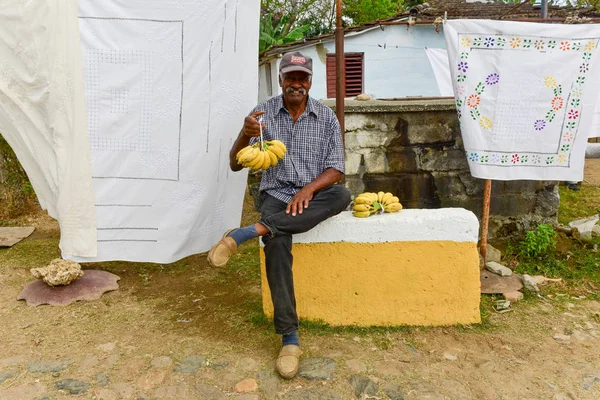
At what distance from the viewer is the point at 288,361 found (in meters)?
2.65

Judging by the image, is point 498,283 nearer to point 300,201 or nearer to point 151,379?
point 300,201

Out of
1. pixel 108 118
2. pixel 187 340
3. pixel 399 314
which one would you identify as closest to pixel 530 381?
pixel 399 314

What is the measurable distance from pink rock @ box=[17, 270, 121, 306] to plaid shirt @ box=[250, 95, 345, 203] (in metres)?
1.73

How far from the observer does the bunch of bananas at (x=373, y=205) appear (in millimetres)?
3145

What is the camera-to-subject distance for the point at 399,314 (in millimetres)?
3166

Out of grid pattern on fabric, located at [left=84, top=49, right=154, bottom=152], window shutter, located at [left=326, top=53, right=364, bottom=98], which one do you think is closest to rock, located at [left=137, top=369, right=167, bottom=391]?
grid pattern on fabric, located at [left=84, top=49, right=154, bottom=152]

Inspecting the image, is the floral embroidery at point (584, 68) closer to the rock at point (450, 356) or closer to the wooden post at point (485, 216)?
the wooden post at point (485, 216)

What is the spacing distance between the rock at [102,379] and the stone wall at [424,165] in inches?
98.2

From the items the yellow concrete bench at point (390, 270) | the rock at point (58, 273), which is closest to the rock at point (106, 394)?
the yellow concrete bench at point (390, 270)

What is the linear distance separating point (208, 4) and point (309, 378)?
100 inches

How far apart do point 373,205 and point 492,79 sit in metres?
1.52

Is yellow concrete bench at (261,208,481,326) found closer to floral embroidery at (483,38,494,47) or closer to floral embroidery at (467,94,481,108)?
→ floral embroidery at (467,94,481,108)

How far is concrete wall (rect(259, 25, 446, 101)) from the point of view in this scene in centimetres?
1227

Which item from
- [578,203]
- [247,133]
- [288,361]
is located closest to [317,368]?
[288,361]
